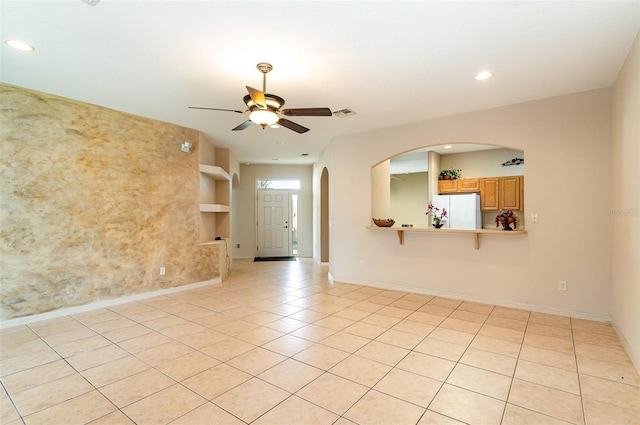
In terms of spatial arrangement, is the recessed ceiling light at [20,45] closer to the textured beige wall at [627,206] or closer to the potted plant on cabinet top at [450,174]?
the textured beige wall at [627,206]

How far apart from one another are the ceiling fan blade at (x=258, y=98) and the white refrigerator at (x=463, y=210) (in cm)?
520

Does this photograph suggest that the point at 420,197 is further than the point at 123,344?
Yes

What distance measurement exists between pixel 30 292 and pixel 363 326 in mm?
3979

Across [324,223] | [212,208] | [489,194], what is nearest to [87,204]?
[212,208]

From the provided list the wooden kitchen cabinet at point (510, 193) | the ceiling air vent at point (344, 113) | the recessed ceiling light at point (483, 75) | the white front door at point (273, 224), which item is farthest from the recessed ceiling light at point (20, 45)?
the wooden kitchen cabinet at point (510, 193)

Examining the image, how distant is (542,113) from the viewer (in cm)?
374

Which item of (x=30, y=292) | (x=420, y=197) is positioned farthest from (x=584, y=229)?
(x=30, y=292)

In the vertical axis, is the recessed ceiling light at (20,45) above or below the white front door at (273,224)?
above

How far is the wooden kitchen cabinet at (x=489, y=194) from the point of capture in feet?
21.1

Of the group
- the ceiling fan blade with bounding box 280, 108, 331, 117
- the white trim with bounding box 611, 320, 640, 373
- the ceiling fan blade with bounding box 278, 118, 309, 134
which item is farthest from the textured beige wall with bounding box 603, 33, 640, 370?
the ceiling fan blade with bounding box 278, 118, 309, 134

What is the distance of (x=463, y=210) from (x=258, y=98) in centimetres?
564

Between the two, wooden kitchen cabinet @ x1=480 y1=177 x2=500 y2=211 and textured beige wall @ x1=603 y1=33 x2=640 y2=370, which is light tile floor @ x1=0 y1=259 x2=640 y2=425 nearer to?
textured beige wall @ x1=603 y1=33 x2=640 y2=370

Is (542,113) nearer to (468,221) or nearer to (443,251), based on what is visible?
(443,251)

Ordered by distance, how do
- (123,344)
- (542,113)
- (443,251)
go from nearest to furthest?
(123,344), (542,113), (443,251)
